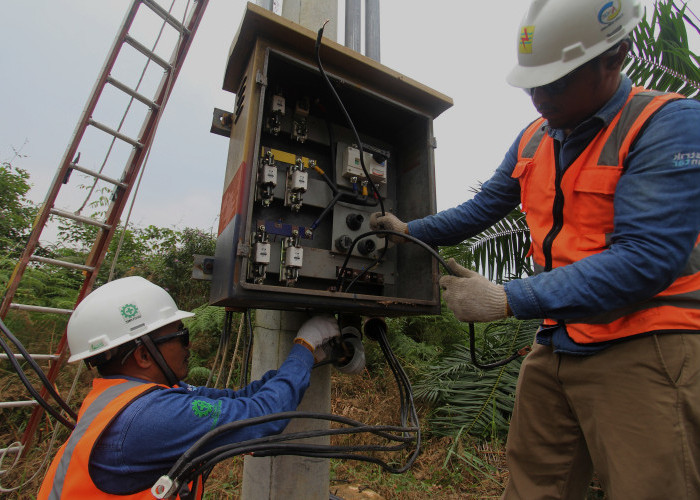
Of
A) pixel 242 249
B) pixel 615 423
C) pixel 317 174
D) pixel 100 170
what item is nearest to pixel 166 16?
pixel 100 170

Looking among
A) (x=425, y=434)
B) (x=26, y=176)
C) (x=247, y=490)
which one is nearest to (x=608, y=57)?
(x=247, y=490)

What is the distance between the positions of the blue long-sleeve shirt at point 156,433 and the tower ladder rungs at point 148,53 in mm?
2364

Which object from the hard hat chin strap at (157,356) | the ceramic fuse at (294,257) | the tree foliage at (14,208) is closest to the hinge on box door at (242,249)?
the ceramic fuse at (294,257)

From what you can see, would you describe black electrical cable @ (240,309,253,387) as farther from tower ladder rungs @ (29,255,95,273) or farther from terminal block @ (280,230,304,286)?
tower ladder rungs @ (29,255,95,273)

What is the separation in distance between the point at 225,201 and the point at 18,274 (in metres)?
1.45

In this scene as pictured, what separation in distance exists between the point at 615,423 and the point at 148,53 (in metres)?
3.12

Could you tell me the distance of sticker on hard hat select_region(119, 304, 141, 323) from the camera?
1.39 meters

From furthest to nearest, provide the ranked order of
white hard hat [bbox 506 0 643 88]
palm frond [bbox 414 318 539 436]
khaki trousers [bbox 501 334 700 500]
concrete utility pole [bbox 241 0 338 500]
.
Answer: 1. palm frond [bbox 414 318 539 436]
2. concrete utility pole [bbox 241 0 338 500]
3. white hard hat [bbox 506 0 643 88]
4. khaki trousers [bbox 501 334 700 500]

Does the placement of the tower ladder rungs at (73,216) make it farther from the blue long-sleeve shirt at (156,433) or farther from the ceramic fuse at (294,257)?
the blue long-sleeve shirt at (156,433)

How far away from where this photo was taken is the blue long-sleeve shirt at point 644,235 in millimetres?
1026

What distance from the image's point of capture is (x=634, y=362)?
3.62ft

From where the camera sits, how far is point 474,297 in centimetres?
131

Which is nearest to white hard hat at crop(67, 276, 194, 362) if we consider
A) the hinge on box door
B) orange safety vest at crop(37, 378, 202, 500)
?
orange safety vest at crop(37, 378, 202, 500)

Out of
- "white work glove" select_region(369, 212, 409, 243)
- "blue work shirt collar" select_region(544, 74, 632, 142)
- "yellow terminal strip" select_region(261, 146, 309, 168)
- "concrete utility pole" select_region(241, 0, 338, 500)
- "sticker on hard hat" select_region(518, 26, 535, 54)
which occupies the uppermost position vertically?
"sticker on hard hat" select_region(518, 26, 535, 54)
